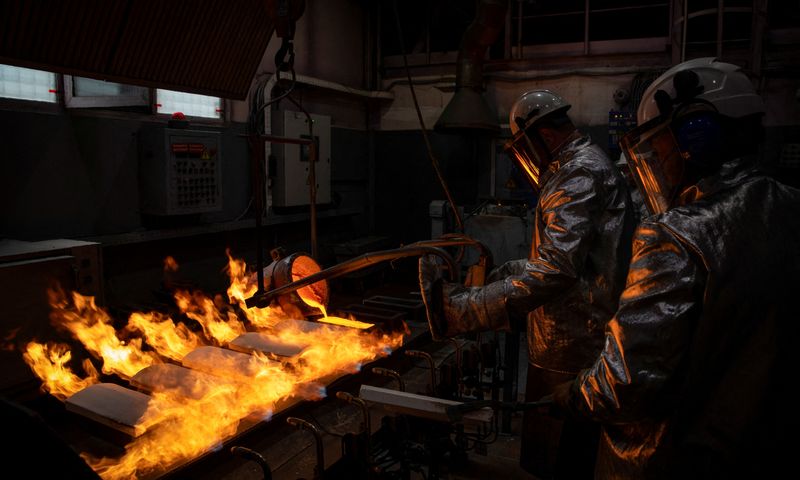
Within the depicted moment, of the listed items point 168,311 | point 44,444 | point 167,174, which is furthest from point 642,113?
point 167,174

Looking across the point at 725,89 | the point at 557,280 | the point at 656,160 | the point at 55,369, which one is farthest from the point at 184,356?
the point at 725,89

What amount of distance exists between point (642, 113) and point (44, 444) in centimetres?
157

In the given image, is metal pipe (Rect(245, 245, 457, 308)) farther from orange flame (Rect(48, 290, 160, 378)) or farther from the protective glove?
orange flame (Rect(48, 290, 160, 378))

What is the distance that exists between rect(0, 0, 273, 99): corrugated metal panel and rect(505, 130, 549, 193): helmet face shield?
1.23 metres

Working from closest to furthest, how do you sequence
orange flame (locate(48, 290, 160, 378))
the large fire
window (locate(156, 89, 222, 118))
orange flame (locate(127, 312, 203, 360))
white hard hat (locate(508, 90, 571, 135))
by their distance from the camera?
the large fire → white hard hat (locate(508, 90, 571, 135)) → orange flame (locate(48, 290, 160, 378)) → orange flame (locate(127, 312, 203, 360)) → window (locate(156, 89, 222, 118))

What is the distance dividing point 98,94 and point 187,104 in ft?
3.01

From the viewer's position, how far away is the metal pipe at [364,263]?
2080 millimetres

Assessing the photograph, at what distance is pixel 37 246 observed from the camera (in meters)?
2.61

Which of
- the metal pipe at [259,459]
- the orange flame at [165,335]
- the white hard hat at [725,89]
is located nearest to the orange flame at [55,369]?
the orange flame at [165,335]

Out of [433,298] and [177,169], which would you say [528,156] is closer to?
[433,298]

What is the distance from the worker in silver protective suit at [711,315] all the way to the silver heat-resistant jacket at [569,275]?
699 millimetres

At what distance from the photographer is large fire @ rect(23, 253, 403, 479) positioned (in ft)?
6.09

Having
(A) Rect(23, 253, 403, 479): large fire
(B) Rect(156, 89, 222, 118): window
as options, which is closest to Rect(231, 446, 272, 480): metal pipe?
(A) Rect(23, 253, 403, 479): large fire

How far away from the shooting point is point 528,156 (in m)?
2.42
